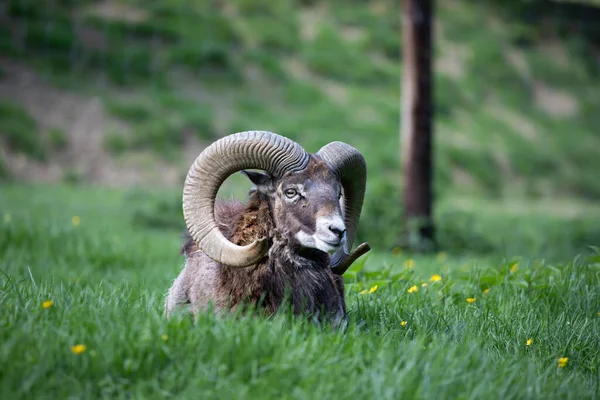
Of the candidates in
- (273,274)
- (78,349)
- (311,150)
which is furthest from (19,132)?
(78,349)

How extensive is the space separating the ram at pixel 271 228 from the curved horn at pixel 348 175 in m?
0.01

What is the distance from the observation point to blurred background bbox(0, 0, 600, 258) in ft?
81.9

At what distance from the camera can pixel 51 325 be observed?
5.11m

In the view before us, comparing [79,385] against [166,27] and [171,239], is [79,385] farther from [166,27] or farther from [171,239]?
[166,27]

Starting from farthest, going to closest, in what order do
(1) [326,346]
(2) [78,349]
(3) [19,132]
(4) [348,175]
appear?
(3) [19,132] → (4) [348,175] → (1) [326,346] → (2) [78,349]

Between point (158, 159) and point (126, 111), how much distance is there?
2.61 meters

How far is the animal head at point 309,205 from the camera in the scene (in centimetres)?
609

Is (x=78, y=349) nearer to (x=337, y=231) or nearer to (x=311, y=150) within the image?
(x=337, y=231)

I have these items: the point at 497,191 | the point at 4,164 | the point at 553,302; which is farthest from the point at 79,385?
the point at 497,191

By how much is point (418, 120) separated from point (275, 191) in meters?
8.36

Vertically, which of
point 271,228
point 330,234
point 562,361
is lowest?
point 562,361

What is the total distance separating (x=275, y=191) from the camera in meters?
6.53

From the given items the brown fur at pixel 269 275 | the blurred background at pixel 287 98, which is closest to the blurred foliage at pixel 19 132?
the blurred background at pixel 287 98

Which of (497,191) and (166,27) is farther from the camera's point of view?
(166,27)
